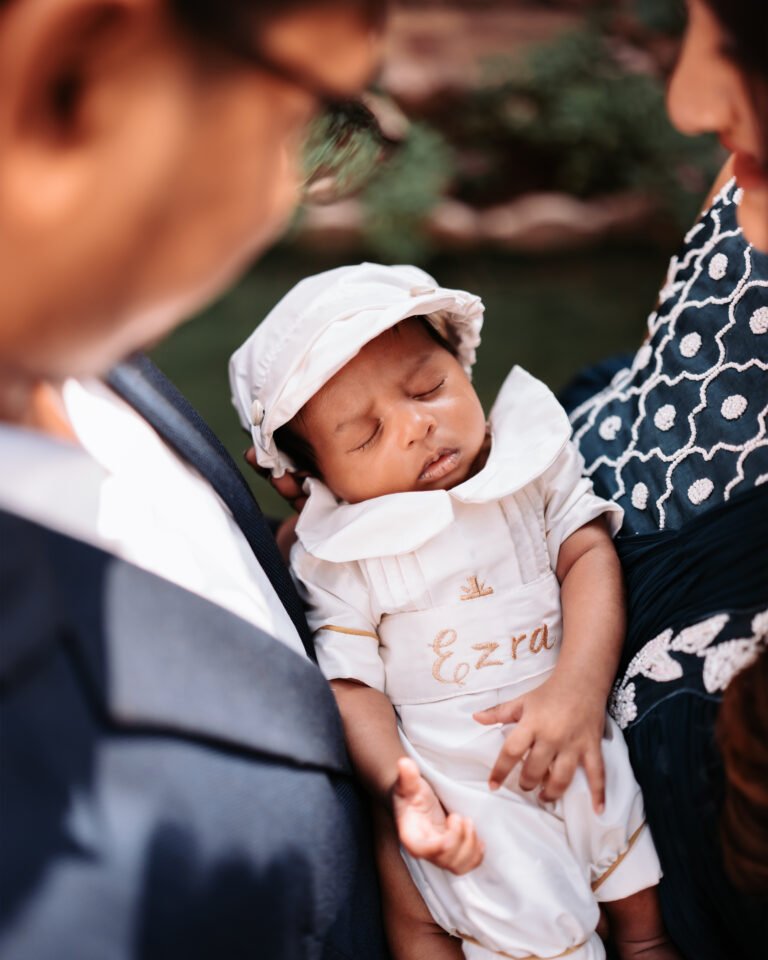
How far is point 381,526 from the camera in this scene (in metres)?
1.37

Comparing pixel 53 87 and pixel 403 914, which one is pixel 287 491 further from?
pixel 53 87

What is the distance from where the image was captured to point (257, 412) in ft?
4.77

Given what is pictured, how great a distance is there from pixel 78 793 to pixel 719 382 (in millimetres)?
926

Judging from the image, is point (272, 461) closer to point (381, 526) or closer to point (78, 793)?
point (381, 526)

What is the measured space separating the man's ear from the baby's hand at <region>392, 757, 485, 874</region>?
0.78 m

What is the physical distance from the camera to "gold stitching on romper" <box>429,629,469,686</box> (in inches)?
52.2

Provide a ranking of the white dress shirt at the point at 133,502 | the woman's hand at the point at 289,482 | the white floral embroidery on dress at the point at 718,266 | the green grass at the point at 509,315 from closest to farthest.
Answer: the white dress shirt at the point at 133,502
the white floral embroidery on dress at the point at 718,266
the woman's hand at the point at 289,482
the green grass at the point at 509,315

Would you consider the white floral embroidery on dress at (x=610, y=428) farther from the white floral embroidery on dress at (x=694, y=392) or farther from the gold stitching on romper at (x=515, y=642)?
the gold stitching on romper at (x=515, y=642)

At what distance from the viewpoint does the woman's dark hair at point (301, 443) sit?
1.51m

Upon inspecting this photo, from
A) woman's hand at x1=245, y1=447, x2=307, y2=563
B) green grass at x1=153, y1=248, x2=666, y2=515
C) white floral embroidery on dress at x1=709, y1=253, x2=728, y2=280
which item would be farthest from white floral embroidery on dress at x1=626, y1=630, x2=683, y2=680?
green grass at x1=153, y1=248, x2=666, y2=515

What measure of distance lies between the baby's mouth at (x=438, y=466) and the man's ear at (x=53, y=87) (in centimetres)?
89

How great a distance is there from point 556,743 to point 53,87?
921 mm

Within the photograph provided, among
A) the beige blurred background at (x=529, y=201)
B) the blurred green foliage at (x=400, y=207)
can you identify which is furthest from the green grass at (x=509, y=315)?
the blurred green foliage at (x=400, y=207)

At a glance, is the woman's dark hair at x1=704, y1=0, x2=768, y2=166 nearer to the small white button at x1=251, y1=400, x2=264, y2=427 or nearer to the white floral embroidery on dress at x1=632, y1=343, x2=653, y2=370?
the white floral embroidery on dress at x1=632, y1=343, x2=653, y2=370
